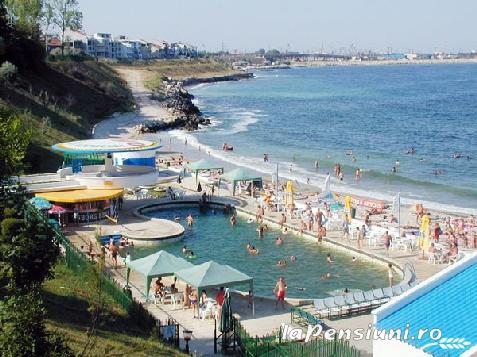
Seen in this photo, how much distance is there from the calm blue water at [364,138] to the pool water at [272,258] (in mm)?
13456

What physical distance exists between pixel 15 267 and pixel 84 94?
64552 millimetres

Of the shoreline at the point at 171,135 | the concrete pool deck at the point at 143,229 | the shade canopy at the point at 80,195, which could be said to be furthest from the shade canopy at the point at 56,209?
the shoreline at the point at 171,135

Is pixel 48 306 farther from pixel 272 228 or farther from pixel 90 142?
pixel 90 142

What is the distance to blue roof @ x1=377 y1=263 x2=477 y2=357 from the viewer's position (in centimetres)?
1064

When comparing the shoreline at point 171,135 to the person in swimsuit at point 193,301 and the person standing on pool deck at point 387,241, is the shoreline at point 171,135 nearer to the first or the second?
the person standing on pool deck at point 387,241

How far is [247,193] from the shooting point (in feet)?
122

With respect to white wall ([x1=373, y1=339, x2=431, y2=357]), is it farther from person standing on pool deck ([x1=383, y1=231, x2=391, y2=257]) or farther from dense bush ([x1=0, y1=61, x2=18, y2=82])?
dense bush ([x1=0, y1=61, x2=18, y2=82])

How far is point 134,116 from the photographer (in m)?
77.5

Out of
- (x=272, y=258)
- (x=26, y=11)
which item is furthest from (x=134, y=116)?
(x=272, y=258)

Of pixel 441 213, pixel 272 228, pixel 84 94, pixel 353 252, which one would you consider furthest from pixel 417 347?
pixel 84 94

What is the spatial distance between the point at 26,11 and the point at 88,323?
7058 cm

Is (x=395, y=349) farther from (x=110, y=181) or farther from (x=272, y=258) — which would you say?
(x=110, y=181)

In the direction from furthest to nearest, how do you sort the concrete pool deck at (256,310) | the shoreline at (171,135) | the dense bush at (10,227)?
the shoreline at (171,135), the concrete pool deck at (256,310), the dense bush at (10,227)

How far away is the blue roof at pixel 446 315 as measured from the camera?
10639 mm
